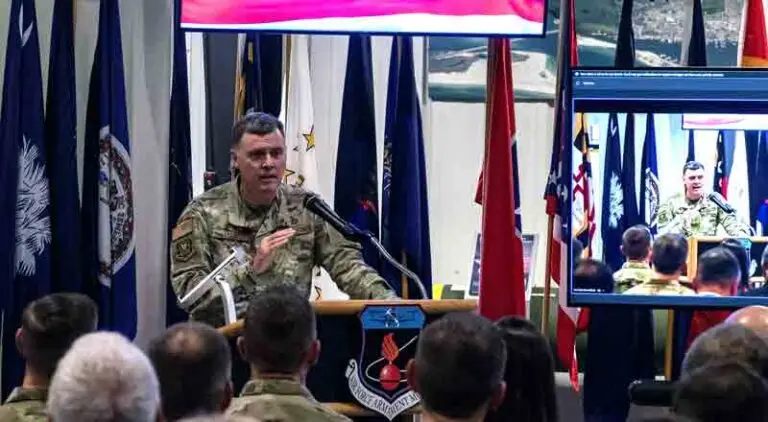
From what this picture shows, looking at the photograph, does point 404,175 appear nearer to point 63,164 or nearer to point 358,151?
point 358,151

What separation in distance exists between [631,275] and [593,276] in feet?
0.42

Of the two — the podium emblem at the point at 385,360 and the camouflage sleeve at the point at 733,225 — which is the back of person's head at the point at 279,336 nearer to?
the podium emblem at the point at 385,360

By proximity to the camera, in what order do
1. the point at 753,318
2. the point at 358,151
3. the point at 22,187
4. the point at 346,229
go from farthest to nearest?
the point at 358,151, the point at 22,187, the point at 346,229, the point at 753,318

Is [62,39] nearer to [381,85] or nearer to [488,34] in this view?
[488,34]

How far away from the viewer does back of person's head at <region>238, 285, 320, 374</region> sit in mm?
2609

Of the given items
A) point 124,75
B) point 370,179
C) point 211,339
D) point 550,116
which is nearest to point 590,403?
point 370,179

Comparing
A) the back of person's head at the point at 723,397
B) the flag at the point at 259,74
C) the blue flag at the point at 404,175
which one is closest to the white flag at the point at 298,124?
the flag at the point at 259,74

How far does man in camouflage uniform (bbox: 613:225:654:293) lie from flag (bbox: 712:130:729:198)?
277 millimetres

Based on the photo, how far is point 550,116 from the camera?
725 centimetres

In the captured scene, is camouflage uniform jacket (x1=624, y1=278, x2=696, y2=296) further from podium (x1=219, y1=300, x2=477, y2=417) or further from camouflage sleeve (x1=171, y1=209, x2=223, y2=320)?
camouflage sleeve (x1=171, y1=209, x2=223, y2=320)

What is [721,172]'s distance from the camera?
3.95 metres

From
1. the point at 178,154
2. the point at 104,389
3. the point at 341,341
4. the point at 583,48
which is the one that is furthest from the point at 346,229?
the point at 583,48

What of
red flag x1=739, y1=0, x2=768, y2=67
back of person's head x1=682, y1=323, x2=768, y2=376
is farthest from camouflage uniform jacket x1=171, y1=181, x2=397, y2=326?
red flag x1=739, y1=0, x2=768, y2=67

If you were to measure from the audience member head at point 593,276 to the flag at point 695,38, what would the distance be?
43.2 inches
